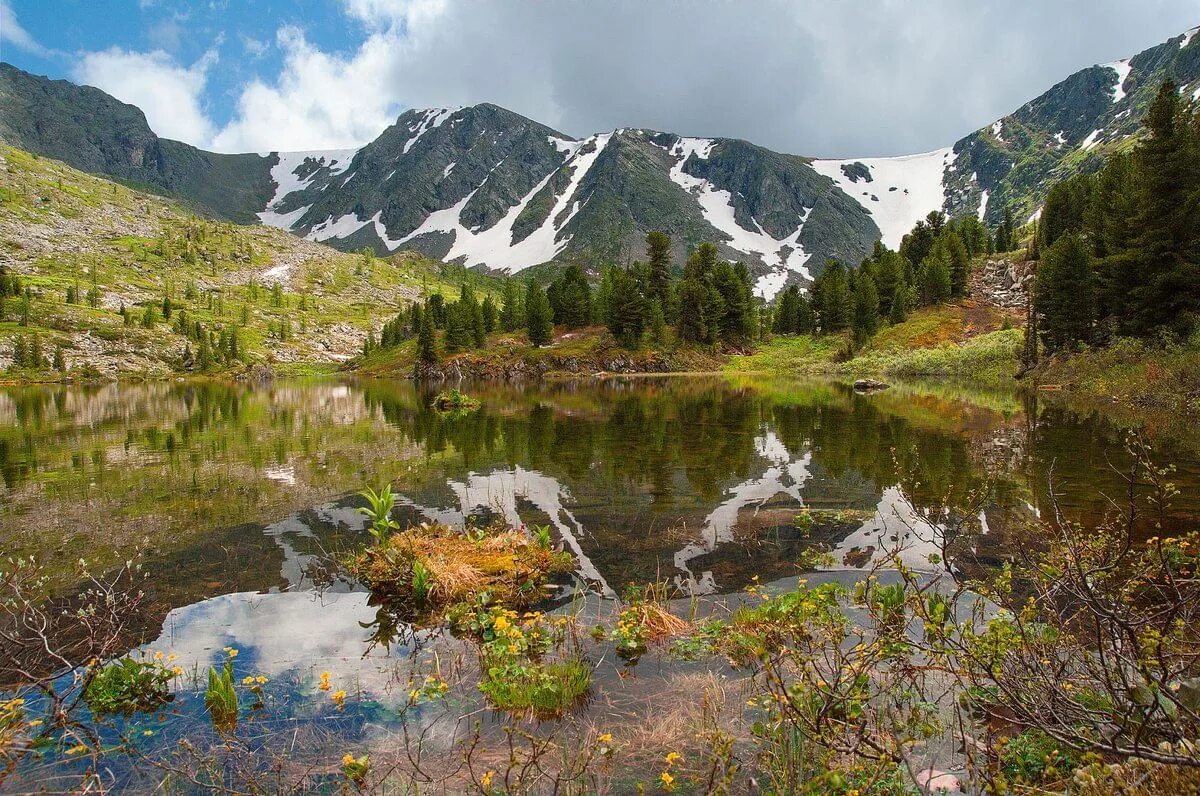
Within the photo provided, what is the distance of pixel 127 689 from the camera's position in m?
7.11

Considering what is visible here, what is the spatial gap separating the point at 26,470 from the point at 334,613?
2351 cm

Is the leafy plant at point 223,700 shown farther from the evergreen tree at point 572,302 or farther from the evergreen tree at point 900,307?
the evergreen tree at point 572,302

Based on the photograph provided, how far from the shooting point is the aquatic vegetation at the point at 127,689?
6.83 meters

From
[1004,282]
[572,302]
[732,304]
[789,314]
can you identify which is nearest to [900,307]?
[1004,282]

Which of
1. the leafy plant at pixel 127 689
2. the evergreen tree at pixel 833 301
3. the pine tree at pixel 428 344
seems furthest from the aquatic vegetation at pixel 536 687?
the pine tree at pixel 428 344

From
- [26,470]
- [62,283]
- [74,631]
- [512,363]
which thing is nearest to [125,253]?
[62,283]

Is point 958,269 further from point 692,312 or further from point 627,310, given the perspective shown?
point 627,310

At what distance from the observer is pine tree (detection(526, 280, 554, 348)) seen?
396ft

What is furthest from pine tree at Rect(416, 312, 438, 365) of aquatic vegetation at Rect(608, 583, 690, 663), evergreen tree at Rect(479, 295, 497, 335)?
aquatic vegetation at Rect(608, 583, 690, 663)

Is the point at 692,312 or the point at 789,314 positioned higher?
the point at 789,314

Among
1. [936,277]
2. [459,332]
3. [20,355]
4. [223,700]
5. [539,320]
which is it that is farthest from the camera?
[459,332]

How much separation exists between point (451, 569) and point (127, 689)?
4.75 metres

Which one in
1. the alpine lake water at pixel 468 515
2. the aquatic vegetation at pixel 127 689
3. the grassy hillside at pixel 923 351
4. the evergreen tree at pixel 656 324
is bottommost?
the alpine lake water at pixel 468 515

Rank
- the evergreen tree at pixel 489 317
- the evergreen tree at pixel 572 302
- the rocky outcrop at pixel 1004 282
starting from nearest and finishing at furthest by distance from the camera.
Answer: the rocky outcrop at pixel 1004 282 < the evergreen tree at pixel 572 302 < the evergreen tree at pixel 489 317
